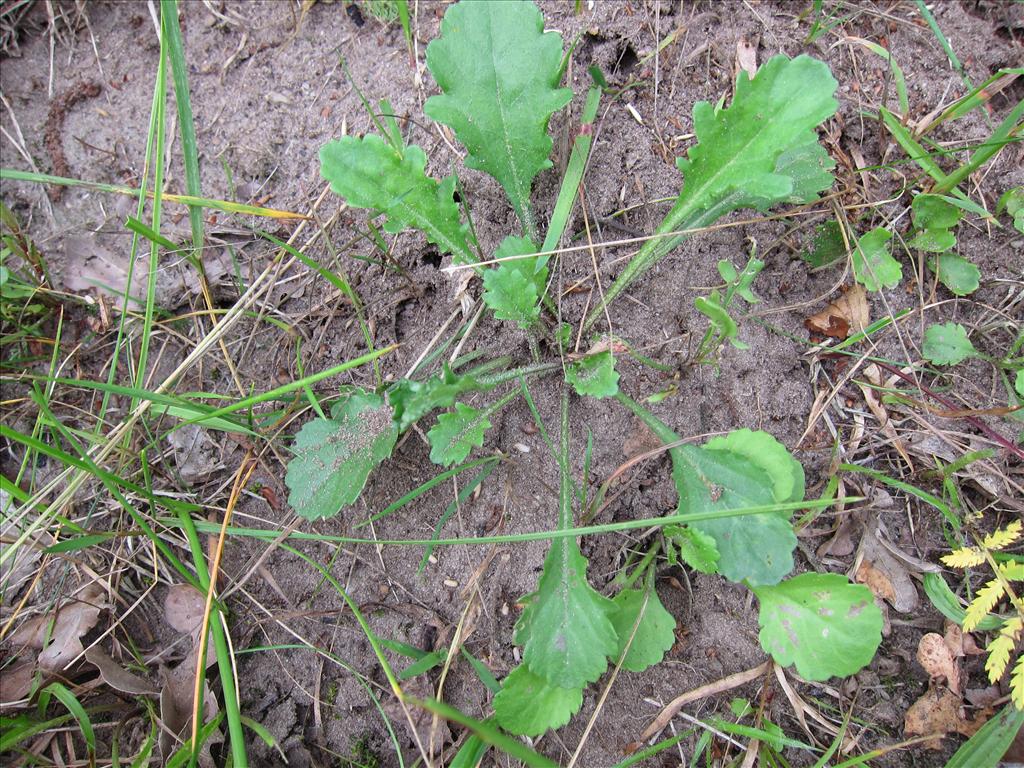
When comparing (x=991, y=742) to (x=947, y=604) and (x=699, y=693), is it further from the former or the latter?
(x=699, y=693)

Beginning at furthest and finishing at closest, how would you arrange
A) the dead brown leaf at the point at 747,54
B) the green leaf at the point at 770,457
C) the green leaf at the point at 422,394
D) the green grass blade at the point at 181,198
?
1. the dead brown leaf at the point at 747,54
2. the green grass blade at the point at 181,198
3. the green leaf at the point at 770,457
4. the green leaf at the point at 422,394

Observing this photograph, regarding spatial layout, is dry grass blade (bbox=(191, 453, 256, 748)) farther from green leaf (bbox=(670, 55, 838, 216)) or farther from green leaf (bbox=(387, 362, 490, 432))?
green leaf (bbox=(670, 55, 838, 216))

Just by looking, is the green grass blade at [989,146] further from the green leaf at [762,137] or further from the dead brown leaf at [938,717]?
the dead brown leaf at [938,717]

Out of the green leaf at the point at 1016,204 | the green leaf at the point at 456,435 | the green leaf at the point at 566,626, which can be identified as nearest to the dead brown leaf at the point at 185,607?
the green leaf at the point at 456,435

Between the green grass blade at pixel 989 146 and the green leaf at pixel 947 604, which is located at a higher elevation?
the green grass blade at pixel 989 146

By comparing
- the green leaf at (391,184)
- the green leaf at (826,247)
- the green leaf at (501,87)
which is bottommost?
the green leaf at (826,247)

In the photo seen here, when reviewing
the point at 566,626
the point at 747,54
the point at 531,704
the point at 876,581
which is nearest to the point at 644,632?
the point at 566,626

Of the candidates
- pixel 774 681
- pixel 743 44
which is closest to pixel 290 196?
pixel 743 44
